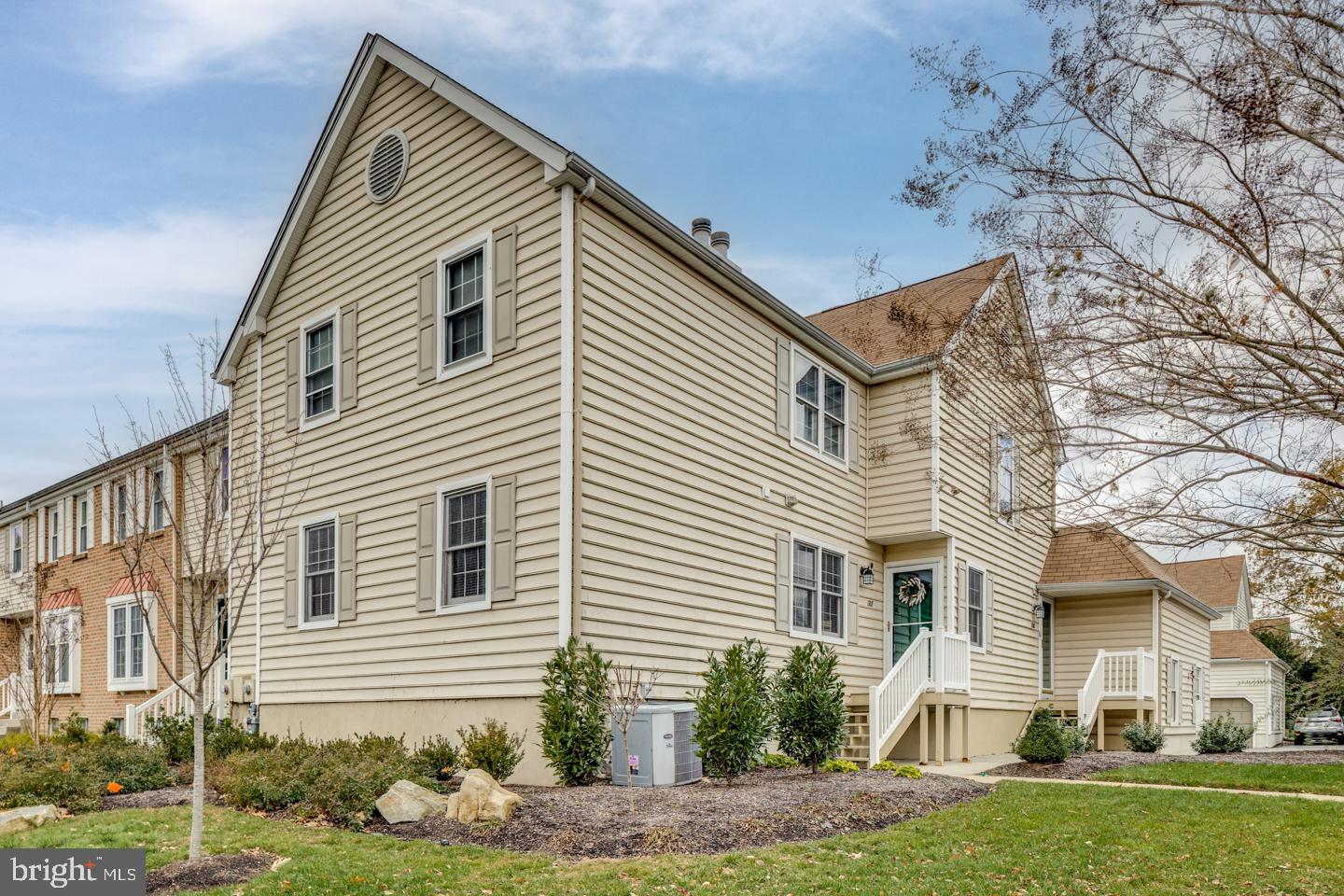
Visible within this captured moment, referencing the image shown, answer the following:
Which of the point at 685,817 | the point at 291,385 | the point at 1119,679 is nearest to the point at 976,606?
the point at 1119,679

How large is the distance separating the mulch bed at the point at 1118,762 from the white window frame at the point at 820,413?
5015mm

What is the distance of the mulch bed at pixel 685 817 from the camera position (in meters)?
8.17

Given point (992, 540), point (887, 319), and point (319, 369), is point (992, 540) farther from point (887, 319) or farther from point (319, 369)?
point (319, 369)

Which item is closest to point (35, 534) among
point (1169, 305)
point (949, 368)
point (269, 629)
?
point (269, 629)

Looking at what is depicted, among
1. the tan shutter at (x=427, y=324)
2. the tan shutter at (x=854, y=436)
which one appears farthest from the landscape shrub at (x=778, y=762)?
the tan shutter at (x=427, y=324)

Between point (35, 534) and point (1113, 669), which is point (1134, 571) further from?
point (35, 534)

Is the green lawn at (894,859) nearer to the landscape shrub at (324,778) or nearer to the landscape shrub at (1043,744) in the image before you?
the landscape shrub at (324,778)

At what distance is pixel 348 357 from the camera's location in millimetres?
15133

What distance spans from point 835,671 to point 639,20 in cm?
900

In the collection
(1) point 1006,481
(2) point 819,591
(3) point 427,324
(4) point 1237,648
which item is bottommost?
(4) point 1237,648

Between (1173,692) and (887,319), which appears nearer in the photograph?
(887,319)

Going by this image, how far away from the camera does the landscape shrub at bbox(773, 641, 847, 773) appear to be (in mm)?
12773

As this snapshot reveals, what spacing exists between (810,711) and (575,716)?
3132 mm

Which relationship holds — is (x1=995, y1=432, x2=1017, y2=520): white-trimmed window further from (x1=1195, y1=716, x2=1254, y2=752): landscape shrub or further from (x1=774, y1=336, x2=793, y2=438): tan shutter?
(x1=774, y1=336, x2=793, y2=438): tan shutter
